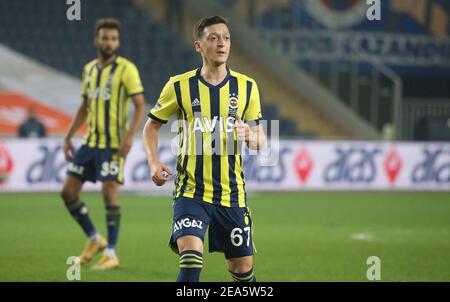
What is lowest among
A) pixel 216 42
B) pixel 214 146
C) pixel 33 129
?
pixel 33 129

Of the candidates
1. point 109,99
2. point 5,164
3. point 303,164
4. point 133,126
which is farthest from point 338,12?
point 133,126

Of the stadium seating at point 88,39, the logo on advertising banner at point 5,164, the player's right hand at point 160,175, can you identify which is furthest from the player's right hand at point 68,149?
the stadium seating at point 88,39

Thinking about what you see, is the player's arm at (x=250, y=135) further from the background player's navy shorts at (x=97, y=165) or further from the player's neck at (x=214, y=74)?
the background player's navy shorts at (x=97, y=165)

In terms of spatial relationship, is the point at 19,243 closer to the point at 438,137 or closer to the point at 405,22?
the point at 438,137

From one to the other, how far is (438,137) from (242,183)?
1537 centimetres

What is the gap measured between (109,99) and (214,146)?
3188mm

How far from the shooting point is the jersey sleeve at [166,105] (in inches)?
238

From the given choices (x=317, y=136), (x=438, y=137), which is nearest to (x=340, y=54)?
(x=317, y=136)

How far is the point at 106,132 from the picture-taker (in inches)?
352

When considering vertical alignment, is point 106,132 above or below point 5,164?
above

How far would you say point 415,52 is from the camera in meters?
25.9

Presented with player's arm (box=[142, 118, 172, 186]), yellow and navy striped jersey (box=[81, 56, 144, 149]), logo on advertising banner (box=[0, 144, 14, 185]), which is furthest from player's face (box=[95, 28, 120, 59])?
logo on advertising banner (box=[0, 144, 14, 185])

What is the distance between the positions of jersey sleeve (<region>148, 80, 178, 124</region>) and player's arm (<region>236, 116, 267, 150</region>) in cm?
46

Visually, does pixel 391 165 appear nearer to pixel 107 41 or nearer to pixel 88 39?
pixel 88 39
